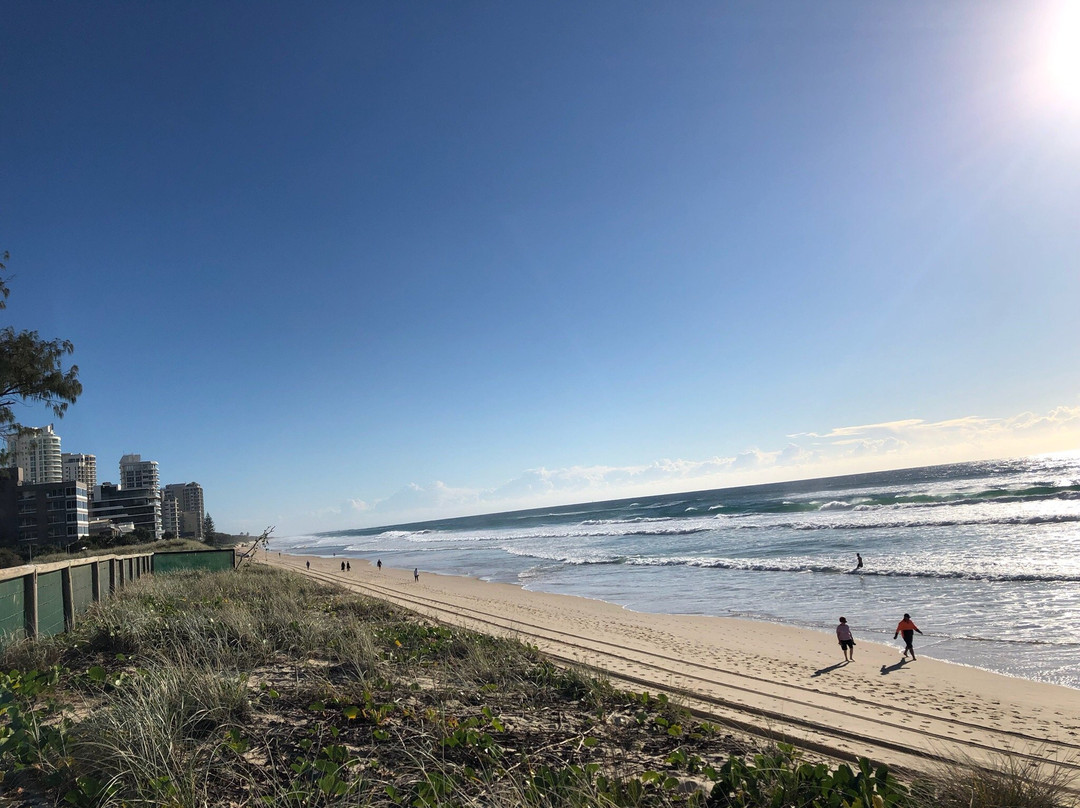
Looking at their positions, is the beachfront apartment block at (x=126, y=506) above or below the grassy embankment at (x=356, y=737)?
above

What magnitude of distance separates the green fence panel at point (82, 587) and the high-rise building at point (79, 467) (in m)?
129

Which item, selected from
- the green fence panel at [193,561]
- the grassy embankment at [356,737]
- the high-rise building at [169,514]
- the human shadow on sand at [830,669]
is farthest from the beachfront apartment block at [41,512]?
the human shadow on sand at [830,669]

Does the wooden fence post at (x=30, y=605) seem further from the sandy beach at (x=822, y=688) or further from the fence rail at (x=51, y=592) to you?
the sandy beach at (x=822, y=688)

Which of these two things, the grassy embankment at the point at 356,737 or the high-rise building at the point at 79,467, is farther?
the high-rise building at the point at 79,467

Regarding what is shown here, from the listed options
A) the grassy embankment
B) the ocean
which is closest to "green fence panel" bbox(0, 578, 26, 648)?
the grassy embankment

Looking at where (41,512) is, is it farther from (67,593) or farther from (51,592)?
(51,592)

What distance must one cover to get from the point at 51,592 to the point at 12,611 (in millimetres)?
1520

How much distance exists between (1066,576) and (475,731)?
22.7 metres

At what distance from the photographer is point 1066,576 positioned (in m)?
19.1

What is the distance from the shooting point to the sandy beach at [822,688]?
713 cm

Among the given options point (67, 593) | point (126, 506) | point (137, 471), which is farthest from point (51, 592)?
point (137, 471)

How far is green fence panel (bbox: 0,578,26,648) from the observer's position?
718 cm

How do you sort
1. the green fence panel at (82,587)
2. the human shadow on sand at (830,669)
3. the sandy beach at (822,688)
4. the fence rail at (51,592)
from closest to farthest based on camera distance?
the sandy beach at (822,688) → the fence rail at (51,592) → the green fence panel at (82,587) → the human shadow on sand at (830,669)

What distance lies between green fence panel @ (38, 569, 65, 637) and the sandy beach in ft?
25.3
